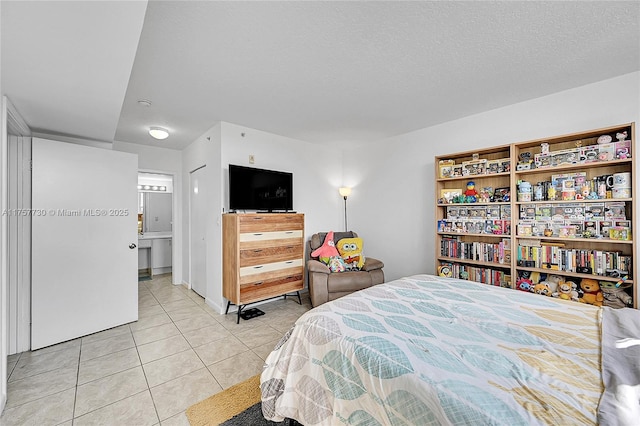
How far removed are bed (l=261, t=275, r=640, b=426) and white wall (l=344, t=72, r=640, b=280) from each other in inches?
72.3

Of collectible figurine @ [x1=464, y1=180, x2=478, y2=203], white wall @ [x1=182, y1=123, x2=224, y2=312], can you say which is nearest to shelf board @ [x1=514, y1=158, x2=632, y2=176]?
collectible figurine @ [x1=464, y1=180, x2=478, y2=203]

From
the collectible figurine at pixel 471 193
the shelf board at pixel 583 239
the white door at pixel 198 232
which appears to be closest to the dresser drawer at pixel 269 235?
the white door at pixel 198 232

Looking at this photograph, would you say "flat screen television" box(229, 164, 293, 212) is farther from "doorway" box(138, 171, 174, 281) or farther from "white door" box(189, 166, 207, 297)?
"doorway" box(138, 171, 174, 281)

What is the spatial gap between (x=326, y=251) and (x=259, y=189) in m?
1.27

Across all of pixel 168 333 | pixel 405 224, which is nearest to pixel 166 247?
pixel 168 333

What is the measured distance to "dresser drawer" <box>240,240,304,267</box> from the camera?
3.15 metres

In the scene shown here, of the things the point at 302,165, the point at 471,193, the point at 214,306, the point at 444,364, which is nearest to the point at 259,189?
the point at 302,165

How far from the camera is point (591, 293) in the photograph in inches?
95.0

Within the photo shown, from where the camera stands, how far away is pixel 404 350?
1.15 meters

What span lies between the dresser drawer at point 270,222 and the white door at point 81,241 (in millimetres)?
1346

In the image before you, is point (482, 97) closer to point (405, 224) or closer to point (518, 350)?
point (405, 224)

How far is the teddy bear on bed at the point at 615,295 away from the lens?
225 centimetres

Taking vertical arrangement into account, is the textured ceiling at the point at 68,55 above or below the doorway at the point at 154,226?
above

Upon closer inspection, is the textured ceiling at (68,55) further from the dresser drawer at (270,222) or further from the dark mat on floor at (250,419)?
the dark mat on floor at (250,419)
